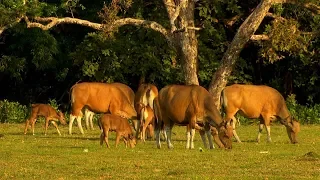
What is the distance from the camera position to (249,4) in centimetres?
4081

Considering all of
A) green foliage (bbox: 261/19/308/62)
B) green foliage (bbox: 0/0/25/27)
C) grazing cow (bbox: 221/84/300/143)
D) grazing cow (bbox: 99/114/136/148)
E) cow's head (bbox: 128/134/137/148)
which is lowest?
cow's head (bbox: 128/134/137/148)

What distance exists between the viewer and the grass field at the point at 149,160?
15.6 meters

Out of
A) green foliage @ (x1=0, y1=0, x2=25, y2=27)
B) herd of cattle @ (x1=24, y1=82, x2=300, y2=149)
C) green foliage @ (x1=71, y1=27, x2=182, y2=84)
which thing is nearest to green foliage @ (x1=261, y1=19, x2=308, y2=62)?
green foliage @ (x1=71, y1=27, x2=182, y2=84)

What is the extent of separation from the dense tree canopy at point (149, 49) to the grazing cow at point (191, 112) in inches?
466

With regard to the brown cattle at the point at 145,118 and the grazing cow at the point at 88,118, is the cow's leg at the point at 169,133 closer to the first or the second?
the brown cattle at the point at 145,118

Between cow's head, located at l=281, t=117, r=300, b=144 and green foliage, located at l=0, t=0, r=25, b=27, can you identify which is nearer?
cow's head, located at l=281, t=117, r=300, b=144

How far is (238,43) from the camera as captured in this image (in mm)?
34094

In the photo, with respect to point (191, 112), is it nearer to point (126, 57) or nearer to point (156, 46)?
point (156, 46)

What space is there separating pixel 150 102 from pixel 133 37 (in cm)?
1348

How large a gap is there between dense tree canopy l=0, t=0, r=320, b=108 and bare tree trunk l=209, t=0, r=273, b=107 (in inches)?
12.8

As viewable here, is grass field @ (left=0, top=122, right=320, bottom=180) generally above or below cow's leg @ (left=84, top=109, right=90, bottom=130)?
below

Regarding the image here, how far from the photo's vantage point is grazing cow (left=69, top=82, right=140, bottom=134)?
29.0m

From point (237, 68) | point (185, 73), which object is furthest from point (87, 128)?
point (237, 68)

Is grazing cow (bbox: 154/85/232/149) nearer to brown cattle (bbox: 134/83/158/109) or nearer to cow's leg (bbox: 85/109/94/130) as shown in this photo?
brown cattle (bbox: 134/83/158/109)
